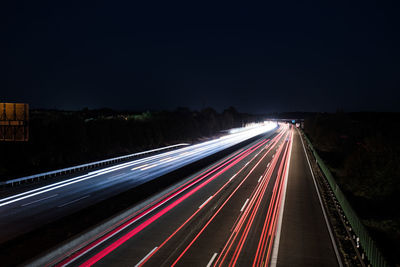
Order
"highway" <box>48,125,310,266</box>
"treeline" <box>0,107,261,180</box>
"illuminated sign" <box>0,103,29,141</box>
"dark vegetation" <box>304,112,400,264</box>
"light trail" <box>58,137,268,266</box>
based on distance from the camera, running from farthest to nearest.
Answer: "treeline" <box>0,107,261,180</box>, "illuminated sign" <box>0,103,29,141</box>, "dark vegetation" <box>304,112,400,264</box>, "light trail" <box>58,137,268,266</box>, "highway" <box>48,125,310,266</box>

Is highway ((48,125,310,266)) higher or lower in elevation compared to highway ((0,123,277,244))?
higher

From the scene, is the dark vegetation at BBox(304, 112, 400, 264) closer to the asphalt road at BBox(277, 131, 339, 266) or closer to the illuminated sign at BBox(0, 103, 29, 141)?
the asphalt road at BBox(277, 131, 339, 266)

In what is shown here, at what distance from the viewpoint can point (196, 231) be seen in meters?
13.1

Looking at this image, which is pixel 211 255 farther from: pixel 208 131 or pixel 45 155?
pixel 208 131

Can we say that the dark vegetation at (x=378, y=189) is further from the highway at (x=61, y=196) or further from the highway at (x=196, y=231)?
the highway at (x=61, y=196)

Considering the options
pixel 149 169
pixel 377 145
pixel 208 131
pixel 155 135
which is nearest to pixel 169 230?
pixel 149 169

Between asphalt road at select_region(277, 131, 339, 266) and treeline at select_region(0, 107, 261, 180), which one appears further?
treeline at select_region(0, 107, 261, 180)

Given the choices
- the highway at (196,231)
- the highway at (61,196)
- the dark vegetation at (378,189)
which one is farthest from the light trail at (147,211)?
the dark vegetation at (378,189)

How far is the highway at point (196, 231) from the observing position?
1047 cm

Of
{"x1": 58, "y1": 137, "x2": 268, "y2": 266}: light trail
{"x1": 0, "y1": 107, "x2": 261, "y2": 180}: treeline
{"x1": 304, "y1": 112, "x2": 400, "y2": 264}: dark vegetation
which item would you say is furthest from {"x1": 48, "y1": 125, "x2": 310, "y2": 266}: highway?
{"x1": 0, "y1": 107, "x2": 261, "y2": 180}: treeline

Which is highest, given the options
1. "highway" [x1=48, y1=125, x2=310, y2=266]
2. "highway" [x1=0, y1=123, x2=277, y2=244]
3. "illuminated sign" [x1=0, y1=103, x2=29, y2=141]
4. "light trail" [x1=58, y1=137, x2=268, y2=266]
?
"illuminated sign" [x1=0, y1=103, x2=29, y2=141]

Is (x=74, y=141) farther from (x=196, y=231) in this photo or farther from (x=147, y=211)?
(x=196, y=231)

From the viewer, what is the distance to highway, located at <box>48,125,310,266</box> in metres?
10.5

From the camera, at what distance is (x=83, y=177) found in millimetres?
25812
